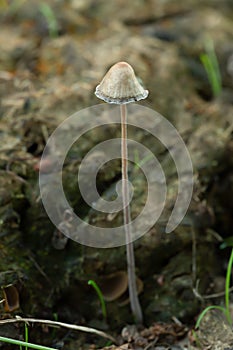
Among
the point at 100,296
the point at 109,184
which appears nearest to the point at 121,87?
the point at 109,184

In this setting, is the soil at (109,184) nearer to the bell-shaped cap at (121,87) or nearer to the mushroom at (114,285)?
the mushroom at (114,285)

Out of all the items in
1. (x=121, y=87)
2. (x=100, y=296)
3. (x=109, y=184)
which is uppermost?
(x=121, y=87)

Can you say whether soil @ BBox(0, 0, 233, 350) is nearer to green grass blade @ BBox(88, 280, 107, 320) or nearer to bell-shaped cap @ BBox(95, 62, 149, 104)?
green grass blade @ BBox(88, 280, 107, 320)

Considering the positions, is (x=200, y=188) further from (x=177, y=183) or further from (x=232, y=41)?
(x=232, y=41)

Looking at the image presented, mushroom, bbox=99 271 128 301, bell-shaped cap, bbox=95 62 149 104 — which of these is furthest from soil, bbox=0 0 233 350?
bell-shaped cap, bbox=95 62 149 104

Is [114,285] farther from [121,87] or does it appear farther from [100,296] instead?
[121,87]

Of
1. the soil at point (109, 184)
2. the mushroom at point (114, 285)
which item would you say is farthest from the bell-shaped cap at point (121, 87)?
the mushroom at point (114, 285)

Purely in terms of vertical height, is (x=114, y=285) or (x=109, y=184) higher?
(x=109, y=184)

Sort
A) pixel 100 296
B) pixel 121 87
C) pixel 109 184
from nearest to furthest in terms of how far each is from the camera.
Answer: pixel 121 87, pixel 100 296, pixel 109 184
